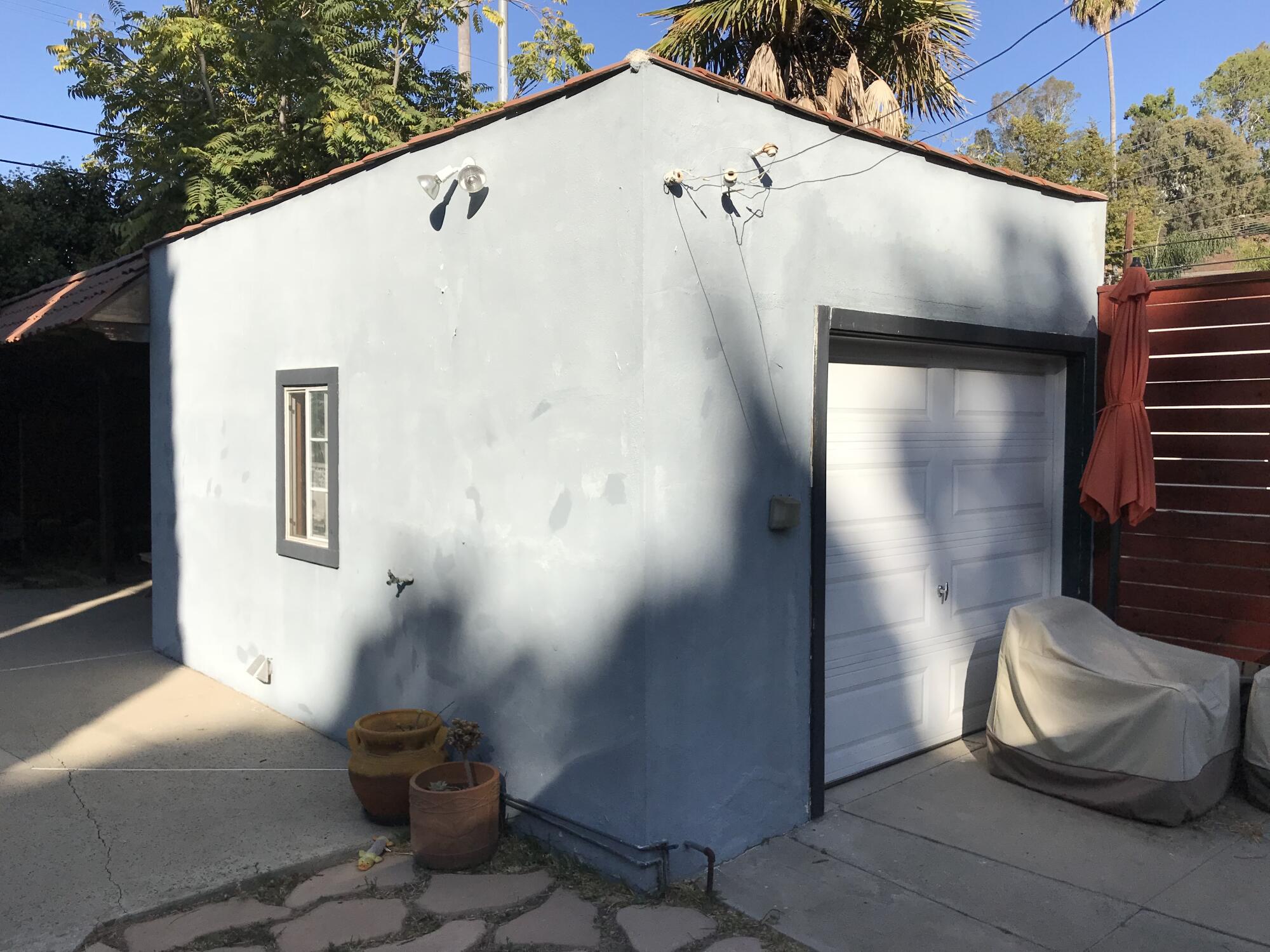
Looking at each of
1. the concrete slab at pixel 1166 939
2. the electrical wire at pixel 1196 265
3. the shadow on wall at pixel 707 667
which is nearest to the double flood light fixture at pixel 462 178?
the shadow on wall at pixel 707 667

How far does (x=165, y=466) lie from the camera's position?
785 centimetres

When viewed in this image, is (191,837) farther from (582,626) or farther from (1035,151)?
(1035,151)

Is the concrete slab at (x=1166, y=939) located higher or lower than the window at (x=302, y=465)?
lower

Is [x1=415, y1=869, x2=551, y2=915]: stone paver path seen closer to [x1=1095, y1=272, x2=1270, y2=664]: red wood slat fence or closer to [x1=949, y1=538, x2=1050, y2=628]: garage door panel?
[x1=949, y1=538, x2=1050, y2=628]: garage door panel

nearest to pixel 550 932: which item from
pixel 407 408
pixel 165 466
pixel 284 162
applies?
pixel 407 408

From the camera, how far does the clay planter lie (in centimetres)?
417

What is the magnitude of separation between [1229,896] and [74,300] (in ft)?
28.4

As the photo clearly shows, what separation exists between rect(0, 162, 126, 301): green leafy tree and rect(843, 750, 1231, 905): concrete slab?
12.7 metres

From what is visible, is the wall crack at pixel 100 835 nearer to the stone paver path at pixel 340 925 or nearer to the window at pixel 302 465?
the stone paver path at pixel 340 925

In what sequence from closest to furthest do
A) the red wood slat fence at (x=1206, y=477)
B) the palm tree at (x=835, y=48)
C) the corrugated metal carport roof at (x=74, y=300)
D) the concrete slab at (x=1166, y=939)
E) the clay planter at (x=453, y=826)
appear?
the concrete slab at (x=1166, y=939)
the clay planter at (x=453, y=826)
the red wood slat fence at (x=1206, y=477)
the corrugated metal carport roof at (x=74, y=300)
the palm tree at (x=835, y=48)

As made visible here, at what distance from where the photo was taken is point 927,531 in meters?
5.43

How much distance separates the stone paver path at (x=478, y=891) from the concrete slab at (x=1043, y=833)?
1553 millimetres

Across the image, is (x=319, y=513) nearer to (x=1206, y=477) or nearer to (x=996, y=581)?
(x=996, y=581)

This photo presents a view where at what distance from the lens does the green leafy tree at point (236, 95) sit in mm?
11883
